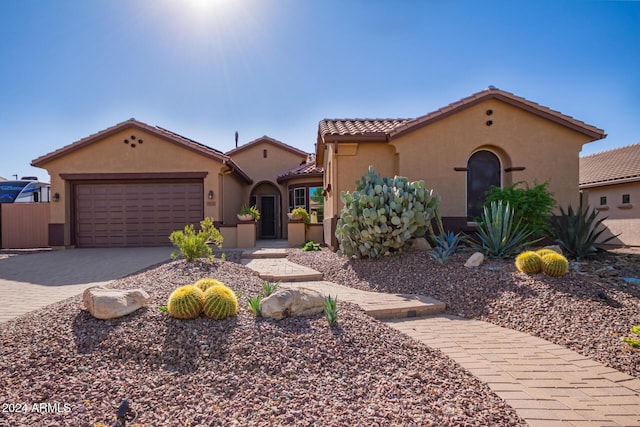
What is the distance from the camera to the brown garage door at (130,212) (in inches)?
496

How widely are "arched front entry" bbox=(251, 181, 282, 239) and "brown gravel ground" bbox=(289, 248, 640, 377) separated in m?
11.4

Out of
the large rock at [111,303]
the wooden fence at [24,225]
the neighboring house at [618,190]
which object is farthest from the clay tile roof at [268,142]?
the large rock at [111,303]

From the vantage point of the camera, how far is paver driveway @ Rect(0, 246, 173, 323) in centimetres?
526

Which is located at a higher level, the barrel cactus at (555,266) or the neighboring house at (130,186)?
the neighboring house at (130,186)

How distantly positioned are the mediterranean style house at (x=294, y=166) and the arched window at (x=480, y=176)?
3cm

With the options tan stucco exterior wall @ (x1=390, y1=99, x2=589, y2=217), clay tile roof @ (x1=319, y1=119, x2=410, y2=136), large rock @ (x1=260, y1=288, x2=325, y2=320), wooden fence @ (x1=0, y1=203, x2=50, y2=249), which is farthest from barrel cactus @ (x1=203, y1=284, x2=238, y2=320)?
wooden fence @ (x1=0, y1=203, x2=50, y2=249)

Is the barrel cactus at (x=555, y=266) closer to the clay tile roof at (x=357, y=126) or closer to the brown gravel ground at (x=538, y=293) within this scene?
the brown gravel ground at (x=538, y=293)

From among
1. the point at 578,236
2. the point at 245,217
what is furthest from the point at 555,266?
the point at 245,217

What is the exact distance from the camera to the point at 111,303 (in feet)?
11.4

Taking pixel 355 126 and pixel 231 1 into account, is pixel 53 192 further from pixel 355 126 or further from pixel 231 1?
pixel 355 126

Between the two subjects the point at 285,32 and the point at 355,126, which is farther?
the point at 355,126

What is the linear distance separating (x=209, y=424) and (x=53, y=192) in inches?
550

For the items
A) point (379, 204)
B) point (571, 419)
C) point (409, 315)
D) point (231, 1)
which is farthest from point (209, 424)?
point (231, 1)

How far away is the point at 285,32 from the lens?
7.69 metres
